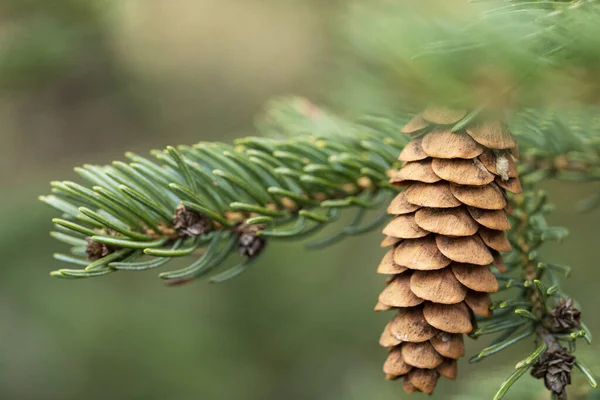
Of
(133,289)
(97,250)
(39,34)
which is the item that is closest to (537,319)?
(97,250)

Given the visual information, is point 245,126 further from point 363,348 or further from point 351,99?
point 351,99

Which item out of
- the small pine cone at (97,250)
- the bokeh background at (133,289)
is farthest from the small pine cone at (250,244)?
the bokeh background at (133,289)

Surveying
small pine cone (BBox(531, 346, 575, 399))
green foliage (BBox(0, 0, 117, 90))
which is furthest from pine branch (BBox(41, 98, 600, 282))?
green foliage (BBox(0, 0, 117, 90))

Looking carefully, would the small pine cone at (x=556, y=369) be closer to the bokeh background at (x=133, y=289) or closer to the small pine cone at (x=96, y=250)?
the small pine cone at (x=96, y=250)

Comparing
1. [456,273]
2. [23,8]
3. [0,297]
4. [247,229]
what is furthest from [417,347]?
[0,297]

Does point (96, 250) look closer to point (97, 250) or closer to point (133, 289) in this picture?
point (97, 250)

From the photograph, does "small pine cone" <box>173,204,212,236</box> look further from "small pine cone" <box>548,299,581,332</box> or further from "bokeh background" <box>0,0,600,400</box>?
"bokeh background" <box>0,0,600,400</box>
